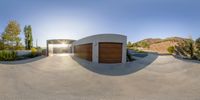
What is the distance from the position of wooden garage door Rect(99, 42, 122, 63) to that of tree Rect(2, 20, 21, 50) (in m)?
26.1

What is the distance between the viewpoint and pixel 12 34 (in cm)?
3519

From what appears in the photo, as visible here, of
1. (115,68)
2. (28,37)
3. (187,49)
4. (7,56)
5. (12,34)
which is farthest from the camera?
(28,37)

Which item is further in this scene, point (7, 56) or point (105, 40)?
point (7, 56)

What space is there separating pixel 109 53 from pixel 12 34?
2728cm

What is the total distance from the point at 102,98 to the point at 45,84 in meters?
3.54

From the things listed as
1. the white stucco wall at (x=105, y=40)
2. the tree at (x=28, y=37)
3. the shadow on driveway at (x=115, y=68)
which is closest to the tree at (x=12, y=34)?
the tree at (x=28, y=37)

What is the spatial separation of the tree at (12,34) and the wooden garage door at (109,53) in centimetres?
2615

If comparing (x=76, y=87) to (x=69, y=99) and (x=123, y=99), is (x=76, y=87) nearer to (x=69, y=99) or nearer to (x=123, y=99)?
(x=69, y=99)

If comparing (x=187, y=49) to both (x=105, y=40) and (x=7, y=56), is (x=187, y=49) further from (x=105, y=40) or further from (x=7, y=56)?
(x=7, y=56)

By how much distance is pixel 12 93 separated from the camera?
6848mm

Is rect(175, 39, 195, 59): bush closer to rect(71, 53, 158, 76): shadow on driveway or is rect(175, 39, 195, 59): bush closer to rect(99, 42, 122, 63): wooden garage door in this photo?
rect(71, 53, 158, 76): shadow on driveway

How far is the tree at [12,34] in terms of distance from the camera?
3462 cm

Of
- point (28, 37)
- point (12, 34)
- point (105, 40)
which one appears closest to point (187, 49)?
point (105, 40)

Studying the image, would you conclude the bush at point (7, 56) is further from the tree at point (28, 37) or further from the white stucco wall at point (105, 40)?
the tree at point (28, 37)
